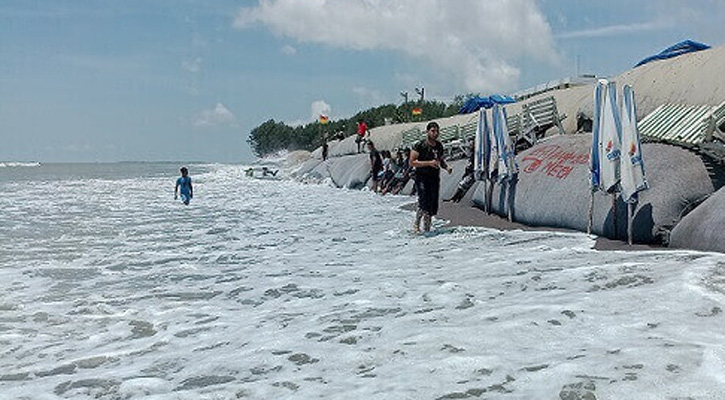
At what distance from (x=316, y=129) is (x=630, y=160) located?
97.5m

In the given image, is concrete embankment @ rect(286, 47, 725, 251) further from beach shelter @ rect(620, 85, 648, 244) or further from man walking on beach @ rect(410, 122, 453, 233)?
man walking on beach @ rect(410, 122, 453, 233)

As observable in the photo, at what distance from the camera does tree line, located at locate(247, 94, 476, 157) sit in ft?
235

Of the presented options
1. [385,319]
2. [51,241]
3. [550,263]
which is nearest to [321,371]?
[385,319]

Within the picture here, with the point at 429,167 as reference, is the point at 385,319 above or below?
below

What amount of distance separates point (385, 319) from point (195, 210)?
529 inches

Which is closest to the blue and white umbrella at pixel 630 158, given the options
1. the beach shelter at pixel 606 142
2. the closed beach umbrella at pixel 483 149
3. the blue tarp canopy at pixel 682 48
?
the beach shelter at pixel 606 142

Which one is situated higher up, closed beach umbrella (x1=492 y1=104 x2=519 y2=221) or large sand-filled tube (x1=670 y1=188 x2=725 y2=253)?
closed beach umbrella (x1=492 y1=104 x2=519 y2=221)

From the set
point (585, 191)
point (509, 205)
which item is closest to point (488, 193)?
point (509, 205)

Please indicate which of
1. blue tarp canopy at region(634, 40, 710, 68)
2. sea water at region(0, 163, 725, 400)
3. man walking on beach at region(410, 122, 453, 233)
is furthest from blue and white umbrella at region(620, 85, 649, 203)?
blue tarp canopy at region(634, 40, 710, 68)

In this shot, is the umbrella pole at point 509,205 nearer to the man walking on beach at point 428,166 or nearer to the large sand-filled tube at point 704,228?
the man walking on beach at point 428,166

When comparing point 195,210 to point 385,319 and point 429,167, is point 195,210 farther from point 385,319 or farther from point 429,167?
point 385,319

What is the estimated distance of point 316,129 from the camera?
4102 inches

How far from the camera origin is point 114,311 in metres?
5.66

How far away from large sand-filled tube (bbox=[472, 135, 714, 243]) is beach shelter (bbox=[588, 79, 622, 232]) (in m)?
0.42
